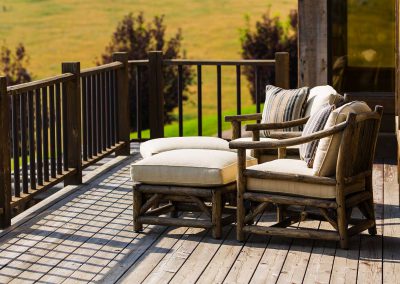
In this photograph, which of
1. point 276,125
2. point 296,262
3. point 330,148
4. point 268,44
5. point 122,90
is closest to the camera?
point 296,262

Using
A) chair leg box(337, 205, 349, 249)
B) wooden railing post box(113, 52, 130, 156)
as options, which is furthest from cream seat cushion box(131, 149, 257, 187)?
wooden railing post box(113, 52, 130, 156)

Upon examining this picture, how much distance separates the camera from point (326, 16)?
9.12 m

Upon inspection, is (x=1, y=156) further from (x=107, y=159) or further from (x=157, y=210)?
(x=107, y=159)

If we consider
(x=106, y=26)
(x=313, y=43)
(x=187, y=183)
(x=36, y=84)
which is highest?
(x=106, y=26)

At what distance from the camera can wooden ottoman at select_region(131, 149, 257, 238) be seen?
231 inches

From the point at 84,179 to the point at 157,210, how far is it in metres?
1.86

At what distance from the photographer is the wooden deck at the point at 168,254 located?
5129 millimetres

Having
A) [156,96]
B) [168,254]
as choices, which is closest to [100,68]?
[156,96]

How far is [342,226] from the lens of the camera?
219 inches

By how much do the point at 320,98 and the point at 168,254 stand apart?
182 cm

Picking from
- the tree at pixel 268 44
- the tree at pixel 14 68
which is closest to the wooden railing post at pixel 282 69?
the tree at pixel 268 44

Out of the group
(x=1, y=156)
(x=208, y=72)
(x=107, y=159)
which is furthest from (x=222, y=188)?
(x=208, y=72)

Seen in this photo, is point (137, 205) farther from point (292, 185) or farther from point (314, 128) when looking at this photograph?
point (314, 128)

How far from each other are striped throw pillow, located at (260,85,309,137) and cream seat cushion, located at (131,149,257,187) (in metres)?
0.98
